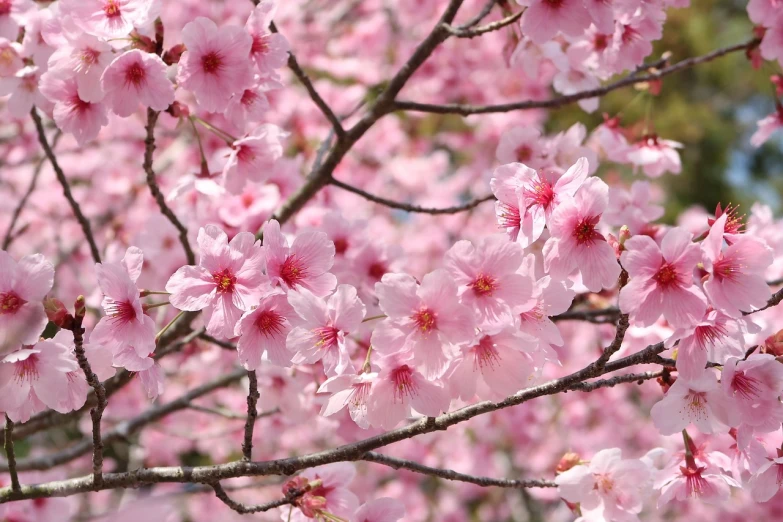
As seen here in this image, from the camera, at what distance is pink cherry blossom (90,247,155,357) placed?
4.05ft

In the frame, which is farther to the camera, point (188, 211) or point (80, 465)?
point (80, 465)

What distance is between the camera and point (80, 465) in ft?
13.1

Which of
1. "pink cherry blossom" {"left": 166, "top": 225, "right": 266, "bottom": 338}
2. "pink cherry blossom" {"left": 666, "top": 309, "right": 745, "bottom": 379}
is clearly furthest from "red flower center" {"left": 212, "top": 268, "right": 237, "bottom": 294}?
"pink cherry blossom" {"left": 666, "top": 309, "right": 745, "bottom": 379}

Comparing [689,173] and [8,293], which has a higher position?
[689,173]

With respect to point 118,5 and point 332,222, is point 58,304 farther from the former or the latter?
point 332,222

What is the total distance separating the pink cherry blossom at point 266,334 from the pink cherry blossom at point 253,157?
619 millimetres

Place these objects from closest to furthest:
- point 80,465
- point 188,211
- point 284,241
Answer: point 284,241
point 188,211
point 80,465

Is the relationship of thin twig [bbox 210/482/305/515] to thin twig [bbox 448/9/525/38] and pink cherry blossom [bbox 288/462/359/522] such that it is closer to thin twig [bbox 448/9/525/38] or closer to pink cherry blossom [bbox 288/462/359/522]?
pink cherry blossom [bbox 288/462/359/522]

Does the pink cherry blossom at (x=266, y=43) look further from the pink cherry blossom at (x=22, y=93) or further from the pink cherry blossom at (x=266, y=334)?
the pink cherry blossom at (x=266, y=334)

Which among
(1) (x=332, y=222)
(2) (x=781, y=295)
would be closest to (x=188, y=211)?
(1) (x=332, y=222)

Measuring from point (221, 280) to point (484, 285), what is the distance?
1.59ft

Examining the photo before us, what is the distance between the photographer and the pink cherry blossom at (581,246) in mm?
1178

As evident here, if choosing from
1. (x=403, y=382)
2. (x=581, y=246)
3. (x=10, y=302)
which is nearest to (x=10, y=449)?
(x=10, y=302)

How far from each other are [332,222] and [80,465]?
114 inches
